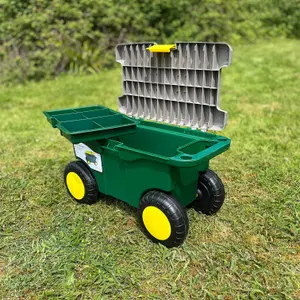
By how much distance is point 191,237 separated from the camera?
2010mm

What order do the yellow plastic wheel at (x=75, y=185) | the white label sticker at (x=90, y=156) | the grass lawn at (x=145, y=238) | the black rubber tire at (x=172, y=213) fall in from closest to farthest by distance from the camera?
the grass lawn at (x=145, y=238), the black rubber tire at (x=172, y=213), the white label sticker at (x=90, y=156), the yellow plastic wheel at (x=75, y=185)

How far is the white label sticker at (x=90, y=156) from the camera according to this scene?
2.18 meters

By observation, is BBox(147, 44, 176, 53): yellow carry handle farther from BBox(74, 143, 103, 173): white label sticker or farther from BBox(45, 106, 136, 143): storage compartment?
BBox(74, 143, 103, 173): white label sticker

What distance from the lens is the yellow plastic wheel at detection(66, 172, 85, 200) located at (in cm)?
232

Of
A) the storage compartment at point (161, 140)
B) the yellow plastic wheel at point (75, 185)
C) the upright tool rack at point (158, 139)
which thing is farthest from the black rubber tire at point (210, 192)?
the yellow plastic wheel at point (75, 185)

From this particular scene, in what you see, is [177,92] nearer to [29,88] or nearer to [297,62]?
[29,88]

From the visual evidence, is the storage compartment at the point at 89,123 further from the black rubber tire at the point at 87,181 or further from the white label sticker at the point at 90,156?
the black rubber tire at the point at 87,181

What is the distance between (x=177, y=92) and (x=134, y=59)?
1.52 feet

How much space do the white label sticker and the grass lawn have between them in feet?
1.10

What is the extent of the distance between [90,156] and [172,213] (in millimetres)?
755

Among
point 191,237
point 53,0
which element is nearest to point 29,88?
point 53,0

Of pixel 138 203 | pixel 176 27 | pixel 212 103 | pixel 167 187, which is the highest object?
pixel 212 103

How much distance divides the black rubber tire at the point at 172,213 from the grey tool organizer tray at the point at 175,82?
710 mm

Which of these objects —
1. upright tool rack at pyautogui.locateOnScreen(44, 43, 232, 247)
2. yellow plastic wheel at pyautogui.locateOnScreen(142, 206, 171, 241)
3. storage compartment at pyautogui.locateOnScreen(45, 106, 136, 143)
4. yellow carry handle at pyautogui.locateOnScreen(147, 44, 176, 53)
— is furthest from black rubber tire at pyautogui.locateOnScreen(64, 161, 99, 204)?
yellow carry handle at pyautogui.locateOnScreen(147, 44, 176, 53)
